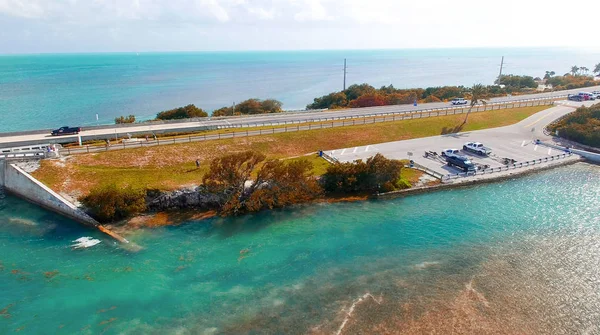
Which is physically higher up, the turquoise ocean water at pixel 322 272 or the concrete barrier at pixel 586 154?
the concrete barrier at pixel 586 154

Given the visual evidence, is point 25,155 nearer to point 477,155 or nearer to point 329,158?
point 329,158

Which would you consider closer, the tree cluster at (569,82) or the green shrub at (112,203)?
the green shrub at (112,203)

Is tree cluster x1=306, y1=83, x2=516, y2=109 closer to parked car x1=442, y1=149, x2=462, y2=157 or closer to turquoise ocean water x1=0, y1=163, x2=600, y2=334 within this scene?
parked car x1=442, y1=149, x2=462, y2=157

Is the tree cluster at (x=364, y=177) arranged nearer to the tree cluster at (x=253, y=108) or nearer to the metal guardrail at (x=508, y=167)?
the metal guardrail at (x=508, y=167)

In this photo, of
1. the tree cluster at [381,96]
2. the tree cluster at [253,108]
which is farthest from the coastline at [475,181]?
the tree cluster at [253,108]

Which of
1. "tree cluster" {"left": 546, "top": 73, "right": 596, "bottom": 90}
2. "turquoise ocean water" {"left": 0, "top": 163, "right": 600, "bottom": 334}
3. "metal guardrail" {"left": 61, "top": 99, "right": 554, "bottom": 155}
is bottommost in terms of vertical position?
"turquoise ocean water" {"left": 0, "top": 163, "right": 600, "bottom": 334}

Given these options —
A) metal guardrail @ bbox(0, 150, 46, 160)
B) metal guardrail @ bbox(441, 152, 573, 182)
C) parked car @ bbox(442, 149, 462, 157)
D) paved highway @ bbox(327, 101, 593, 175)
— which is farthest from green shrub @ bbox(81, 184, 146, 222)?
parked car @ bbox(442, 149, 462, 157)
